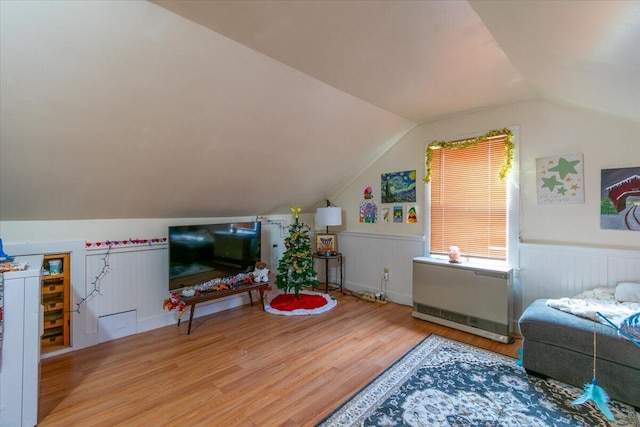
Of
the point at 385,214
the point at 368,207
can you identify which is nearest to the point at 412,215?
the point at 385,214

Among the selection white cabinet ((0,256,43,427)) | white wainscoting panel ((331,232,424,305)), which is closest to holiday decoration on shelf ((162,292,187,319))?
white cabinet ((0,256,43,427))

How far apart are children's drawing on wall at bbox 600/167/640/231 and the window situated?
0.70 meters

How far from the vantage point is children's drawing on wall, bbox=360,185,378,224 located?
437 centimetres

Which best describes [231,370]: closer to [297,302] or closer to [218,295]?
[218,295]

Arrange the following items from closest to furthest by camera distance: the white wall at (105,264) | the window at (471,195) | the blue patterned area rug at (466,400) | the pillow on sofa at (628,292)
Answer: the blue patterned area rug at (466,400)
the pillow on sofa at (628,292)
the white wall at (105,264)
the window at (471,195)

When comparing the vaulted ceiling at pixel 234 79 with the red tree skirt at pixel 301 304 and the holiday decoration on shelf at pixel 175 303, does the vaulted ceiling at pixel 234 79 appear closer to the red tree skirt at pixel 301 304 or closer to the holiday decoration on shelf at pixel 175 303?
the holiday decoration on shelf at pixel 175 303

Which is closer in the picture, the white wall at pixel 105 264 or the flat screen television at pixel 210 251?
the white wall at pixel 105 264

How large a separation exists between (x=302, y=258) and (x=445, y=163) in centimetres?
224

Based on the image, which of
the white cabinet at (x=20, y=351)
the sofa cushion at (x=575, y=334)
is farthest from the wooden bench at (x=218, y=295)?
the sofa cushion at (x=575, y=334)

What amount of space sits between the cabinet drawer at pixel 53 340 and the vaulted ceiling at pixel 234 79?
1.18 metres

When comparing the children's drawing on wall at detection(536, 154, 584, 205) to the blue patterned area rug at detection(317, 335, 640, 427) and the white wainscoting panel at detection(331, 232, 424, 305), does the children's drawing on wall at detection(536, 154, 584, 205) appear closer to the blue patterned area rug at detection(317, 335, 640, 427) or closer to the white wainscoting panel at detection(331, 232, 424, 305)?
the white wainscoting panel at detection(331, 232, 424, 305)

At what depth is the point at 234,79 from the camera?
2.21 m

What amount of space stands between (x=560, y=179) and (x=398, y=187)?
68.9 inches

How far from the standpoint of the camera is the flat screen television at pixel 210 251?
10.6 ft
